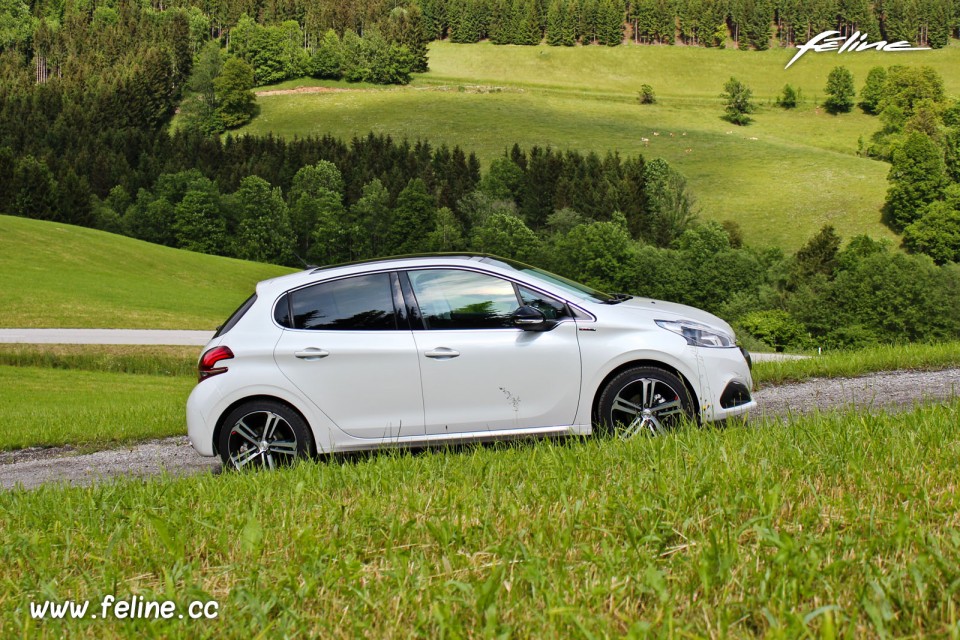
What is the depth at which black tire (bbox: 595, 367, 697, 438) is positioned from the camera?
725 cm

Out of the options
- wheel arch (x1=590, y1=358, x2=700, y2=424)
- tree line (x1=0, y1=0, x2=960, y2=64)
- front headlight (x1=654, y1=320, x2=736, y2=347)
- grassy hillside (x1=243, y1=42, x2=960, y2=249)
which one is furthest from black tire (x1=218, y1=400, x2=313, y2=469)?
tree line (x1=0, y1=0, x2=960, y2=64)

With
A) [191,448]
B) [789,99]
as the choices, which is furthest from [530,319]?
[789,99]

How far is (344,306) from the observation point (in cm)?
762

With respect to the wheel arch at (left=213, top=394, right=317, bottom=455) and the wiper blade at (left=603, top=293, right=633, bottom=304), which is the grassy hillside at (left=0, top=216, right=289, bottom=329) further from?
the wiper blade at (left=603, top=293, right=633, bottom=304)

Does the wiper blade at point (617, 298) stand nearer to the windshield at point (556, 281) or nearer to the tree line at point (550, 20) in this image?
the windshield at point (556, 281)

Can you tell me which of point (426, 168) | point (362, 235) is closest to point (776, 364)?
point (362, 235)

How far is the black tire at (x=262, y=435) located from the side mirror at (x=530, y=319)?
6.52 feet

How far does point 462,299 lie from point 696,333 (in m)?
2.02

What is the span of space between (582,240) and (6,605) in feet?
283

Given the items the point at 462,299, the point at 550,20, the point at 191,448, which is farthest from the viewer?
the point at 550,20

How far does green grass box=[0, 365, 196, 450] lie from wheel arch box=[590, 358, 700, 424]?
6.60 m

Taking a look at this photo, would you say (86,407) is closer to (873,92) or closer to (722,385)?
(722,385)

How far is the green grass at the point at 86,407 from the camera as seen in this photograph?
11.8m

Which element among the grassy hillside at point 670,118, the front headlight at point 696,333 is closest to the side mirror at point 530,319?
the front headlight at point 696,333
